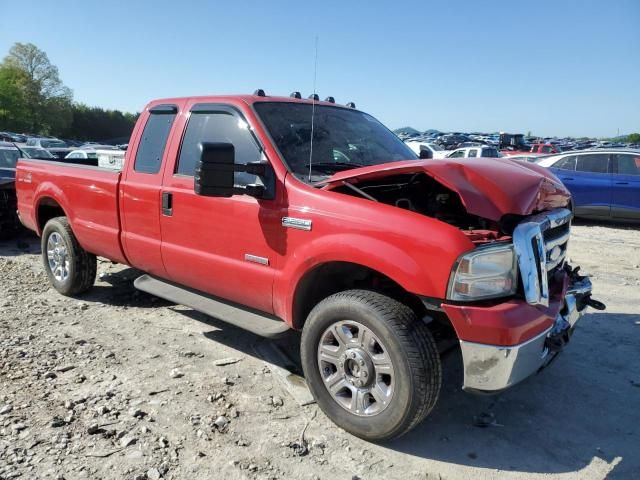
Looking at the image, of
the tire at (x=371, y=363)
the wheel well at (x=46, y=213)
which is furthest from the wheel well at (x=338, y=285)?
the wheel well at (x=46, y=213)

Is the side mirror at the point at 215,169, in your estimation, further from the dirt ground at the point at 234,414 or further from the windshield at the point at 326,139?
the dirt ground at the point at 234,414

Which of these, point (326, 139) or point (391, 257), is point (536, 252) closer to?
point (391, 257)

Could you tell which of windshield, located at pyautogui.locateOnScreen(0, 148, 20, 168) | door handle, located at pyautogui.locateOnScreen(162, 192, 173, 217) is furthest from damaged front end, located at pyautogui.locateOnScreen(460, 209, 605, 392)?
windshield, located at pyautogui.locateOnScreen(0, 148, 20, 168)

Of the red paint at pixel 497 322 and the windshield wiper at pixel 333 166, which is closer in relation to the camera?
the red paint at pixel 497 322

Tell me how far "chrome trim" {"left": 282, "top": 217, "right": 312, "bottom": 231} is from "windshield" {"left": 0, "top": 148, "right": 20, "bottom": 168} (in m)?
8.13

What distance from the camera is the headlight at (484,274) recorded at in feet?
8.58

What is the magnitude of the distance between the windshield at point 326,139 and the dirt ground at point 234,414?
156 centimetres

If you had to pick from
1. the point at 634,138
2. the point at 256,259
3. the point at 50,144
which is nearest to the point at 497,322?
the point at 256,259

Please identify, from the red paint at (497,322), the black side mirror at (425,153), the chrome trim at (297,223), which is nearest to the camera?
the red paint at (497,322)

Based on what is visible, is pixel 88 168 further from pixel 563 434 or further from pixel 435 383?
pixel 563 434

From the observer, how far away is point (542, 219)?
3.12 meters

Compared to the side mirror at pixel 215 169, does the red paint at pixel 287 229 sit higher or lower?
lower

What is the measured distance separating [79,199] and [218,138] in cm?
202

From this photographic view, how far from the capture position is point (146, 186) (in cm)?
431
